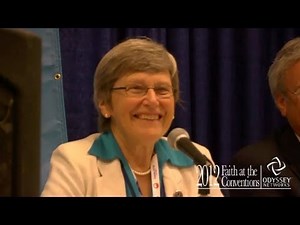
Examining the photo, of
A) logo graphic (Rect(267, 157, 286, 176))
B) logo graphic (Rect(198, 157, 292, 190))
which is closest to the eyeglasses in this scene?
logo graphic (Rect(198, 157, 292, 190))

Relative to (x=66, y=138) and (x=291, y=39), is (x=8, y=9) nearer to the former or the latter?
(x=66, y=138)

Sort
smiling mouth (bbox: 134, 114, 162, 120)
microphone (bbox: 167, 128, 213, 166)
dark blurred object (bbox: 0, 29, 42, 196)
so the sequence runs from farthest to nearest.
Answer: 1. smiling mouth (bbox: 134, 114, 162, 120)
2. microphone (bbox: 167, 128, 213, 166)
3. dark blurred object (bbox: 0, 29, 42, 196)

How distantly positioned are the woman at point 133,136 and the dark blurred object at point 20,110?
1028 mm

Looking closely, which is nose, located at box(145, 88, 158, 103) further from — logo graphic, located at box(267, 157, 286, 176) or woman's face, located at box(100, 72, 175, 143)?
logo graphic, located at box(267, 157, 286, 176)

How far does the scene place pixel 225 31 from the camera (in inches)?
66.9

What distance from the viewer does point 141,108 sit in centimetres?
159

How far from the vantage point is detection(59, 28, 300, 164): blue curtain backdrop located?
1.63m

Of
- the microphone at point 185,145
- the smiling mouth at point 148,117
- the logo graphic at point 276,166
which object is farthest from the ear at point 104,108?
the logo graphic at point 276,166

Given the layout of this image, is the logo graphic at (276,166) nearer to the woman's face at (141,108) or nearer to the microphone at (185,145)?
the microphone at (185,145)

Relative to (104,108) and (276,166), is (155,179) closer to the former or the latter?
(104,108)

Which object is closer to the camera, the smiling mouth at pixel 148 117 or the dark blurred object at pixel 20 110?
the dark blurred object at pixel 20 110

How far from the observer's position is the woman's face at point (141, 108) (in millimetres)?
1572
